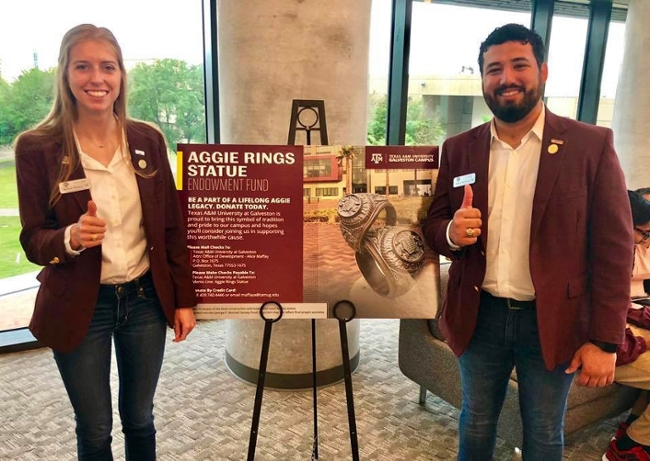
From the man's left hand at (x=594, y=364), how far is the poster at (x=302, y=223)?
0.61 metres

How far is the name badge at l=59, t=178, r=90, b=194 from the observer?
1417 mm

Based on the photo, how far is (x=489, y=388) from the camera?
1709mm

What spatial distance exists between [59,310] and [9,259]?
7.71 ft

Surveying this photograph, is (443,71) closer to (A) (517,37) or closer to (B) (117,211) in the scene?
(A) (517,37)

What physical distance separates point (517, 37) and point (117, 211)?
136 cm

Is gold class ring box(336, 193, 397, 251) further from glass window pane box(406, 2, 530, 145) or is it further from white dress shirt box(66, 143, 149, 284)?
glass window pane box(406, 2, 530, 145)

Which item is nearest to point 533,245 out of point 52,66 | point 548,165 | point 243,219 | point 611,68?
point 548,165

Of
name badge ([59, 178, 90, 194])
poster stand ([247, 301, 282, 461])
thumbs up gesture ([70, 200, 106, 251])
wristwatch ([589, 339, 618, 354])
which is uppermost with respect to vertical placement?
name badge ([59, 178, 90, 194])

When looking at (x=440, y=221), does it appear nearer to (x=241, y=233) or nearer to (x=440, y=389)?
(x=241, y=233)

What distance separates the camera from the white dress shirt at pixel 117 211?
149 cm

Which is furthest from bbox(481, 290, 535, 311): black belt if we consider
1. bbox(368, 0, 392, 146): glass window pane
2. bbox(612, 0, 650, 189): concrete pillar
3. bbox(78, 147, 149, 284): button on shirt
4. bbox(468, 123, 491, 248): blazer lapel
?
bbox(612, 0, 650, 189): concrete pillar

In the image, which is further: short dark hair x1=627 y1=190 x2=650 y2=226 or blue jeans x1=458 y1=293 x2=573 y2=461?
short dark hair x1=627 y1=190 x2=650 y2=226

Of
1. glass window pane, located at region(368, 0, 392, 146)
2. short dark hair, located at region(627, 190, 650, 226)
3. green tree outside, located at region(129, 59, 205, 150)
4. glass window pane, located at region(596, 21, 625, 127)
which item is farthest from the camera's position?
glass window pane, located at region(596, 21, 625, 127)

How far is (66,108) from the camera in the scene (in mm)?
1466
